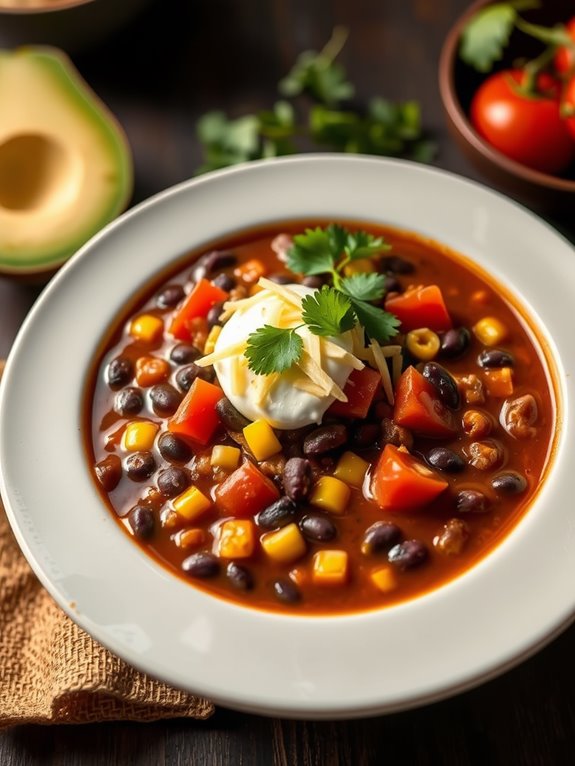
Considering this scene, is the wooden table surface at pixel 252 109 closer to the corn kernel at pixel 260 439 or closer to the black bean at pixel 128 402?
the corn kernel at pixel 260 439

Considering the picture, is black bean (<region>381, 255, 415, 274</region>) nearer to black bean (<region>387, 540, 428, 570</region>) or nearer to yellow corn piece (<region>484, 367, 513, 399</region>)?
yellow corn piece (<region>484, 367, 513, 399</region>)

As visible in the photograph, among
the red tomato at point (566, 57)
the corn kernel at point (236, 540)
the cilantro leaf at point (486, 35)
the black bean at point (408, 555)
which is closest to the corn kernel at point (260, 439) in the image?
the corn kernel at point (236, 540)

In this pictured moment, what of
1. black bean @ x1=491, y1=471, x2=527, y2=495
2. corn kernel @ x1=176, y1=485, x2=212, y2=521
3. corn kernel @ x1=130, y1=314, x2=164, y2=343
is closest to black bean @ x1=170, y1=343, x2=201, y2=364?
corn kernel @ x1=130, y1=314, x2=164, y2=343

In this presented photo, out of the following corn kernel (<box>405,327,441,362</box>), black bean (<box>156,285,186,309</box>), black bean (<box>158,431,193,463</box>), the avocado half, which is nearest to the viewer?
black bean (<box>158,431,193,463</box>)

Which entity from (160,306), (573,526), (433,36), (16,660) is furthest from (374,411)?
(433,36)

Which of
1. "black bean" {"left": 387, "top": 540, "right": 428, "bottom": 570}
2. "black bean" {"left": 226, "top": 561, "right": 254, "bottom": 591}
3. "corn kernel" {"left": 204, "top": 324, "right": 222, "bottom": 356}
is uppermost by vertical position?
"corn kernel" {"left": 204, "top": 324, "right": 222, "bottom": 356}
